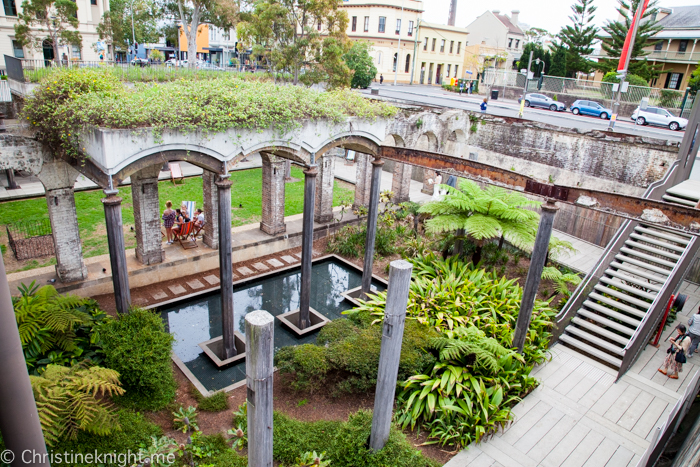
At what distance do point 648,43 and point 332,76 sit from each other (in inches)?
1205

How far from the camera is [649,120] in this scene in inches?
1006

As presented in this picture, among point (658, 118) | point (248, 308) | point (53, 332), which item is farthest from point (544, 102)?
point (53, 332)

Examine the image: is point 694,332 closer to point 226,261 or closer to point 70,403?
point 226,261

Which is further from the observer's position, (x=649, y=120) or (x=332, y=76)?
(x=649, y=120)

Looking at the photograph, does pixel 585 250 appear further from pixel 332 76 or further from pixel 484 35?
pixel 484 35

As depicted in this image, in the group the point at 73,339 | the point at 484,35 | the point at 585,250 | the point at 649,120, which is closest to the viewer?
the point at 73,339

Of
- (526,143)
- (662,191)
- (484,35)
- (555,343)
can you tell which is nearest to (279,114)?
(555,343)

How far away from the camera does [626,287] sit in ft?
34.4

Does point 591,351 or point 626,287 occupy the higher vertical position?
point 626,287

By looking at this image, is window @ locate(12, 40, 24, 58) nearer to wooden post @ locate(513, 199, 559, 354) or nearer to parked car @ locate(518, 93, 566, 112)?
parked car @ locate(518, 93, 566, 112)

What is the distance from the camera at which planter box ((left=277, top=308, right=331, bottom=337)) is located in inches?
396

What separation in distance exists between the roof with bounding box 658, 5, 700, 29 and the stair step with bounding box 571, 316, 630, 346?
37.8 metres

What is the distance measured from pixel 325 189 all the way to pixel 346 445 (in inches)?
387

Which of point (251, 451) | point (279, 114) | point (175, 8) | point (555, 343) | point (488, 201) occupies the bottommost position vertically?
point (555, 343)
